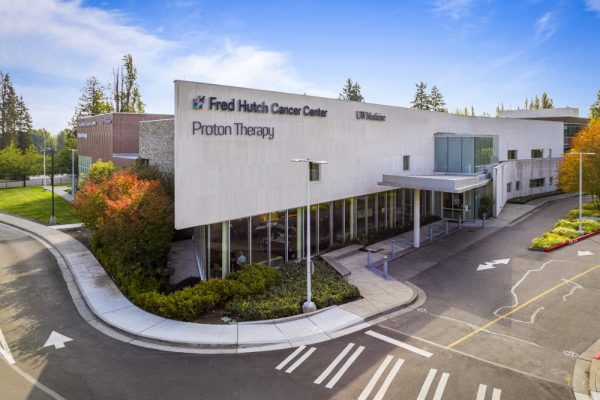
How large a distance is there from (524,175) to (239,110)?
44.5 m

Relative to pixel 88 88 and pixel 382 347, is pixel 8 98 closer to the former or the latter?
pixel 88 88

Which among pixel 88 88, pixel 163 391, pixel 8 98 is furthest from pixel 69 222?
pixel 8 98

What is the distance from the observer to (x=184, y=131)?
1966 centimetres

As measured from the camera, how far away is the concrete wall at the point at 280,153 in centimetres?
2006

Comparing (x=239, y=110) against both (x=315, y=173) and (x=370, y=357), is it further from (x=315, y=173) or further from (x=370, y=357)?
(x=370, y=357)

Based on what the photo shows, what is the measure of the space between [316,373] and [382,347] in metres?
3.13

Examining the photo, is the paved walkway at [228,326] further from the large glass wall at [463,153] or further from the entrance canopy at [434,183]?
the large glass wall at [463,153]

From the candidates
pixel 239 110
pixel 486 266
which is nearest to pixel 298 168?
pixel 239 110

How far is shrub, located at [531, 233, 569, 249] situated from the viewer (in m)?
28.5

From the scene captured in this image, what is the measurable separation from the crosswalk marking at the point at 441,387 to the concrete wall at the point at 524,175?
104 ft

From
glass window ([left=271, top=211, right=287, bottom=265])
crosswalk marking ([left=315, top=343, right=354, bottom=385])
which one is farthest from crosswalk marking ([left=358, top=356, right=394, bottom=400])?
glass window ([left=271, top=211, right=287, bottom=265])

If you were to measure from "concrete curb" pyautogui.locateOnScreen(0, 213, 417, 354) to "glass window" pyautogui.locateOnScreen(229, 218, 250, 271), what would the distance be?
587cm

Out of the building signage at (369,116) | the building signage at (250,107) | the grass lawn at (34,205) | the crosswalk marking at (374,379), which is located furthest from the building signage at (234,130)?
the grass lawn at (34,205)

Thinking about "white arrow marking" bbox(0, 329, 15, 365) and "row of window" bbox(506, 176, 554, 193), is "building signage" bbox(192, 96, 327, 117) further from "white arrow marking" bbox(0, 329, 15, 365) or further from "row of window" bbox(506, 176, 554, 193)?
"row of window" bbox(506, 176, 554, 193)
